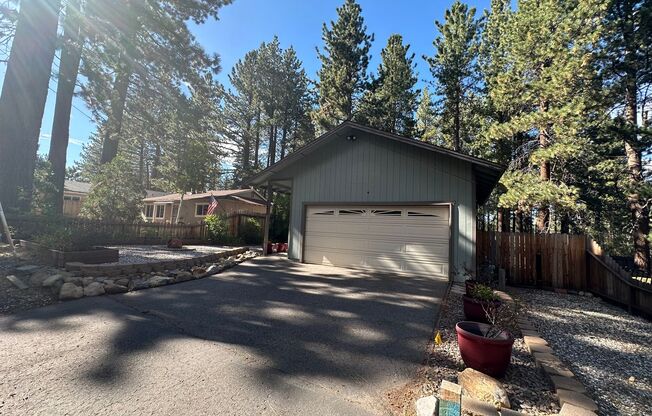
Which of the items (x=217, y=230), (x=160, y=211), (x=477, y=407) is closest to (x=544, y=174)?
(x=477, y=407)

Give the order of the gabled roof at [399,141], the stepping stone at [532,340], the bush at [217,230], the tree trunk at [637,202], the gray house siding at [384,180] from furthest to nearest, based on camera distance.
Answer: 1. the bush at [217,230]
2. the tree trunk at [637,202]
3. the gray house siding at [384,180]
4. the gabled roof at [399,141]
5. the stepping stone at [532,340]

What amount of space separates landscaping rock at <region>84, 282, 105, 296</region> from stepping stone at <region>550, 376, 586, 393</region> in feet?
21.7

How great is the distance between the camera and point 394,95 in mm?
19031

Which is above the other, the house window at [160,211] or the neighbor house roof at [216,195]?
the neighbor house roof at [216,195]

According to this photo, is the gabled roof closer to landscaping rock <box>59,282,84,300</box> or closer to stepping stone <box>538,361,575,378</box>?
stepping stone <box>538,361,575,378</box>

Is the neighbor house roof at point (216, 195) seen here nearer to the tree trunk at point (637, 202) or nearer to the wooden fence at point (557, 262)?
the wooden fence at point (557, 262)

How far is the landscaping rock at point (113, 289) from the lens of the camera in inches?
213

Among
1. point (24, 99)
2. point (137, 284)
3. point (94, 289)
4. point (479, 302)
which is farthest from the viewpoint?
point (24, 99)

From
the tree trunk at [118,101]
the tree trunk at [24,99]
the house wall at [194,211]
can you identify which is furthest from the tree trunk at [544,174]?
the tree trunk at [24,99]

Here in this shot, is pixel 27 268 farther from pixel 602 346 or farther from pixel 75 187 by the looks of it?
pixel 75 187

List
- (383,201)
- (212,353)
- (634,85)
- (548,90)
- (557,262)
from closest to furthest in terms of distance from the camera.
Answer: (212,353), (557,262), (383,201), (548,90), (634,85)

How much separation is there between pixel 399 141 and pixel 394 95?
1192 cm

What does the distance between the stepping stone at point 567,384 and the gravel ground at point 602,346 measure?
0.19 metres

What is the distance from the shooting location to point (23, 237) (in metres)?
8.59
